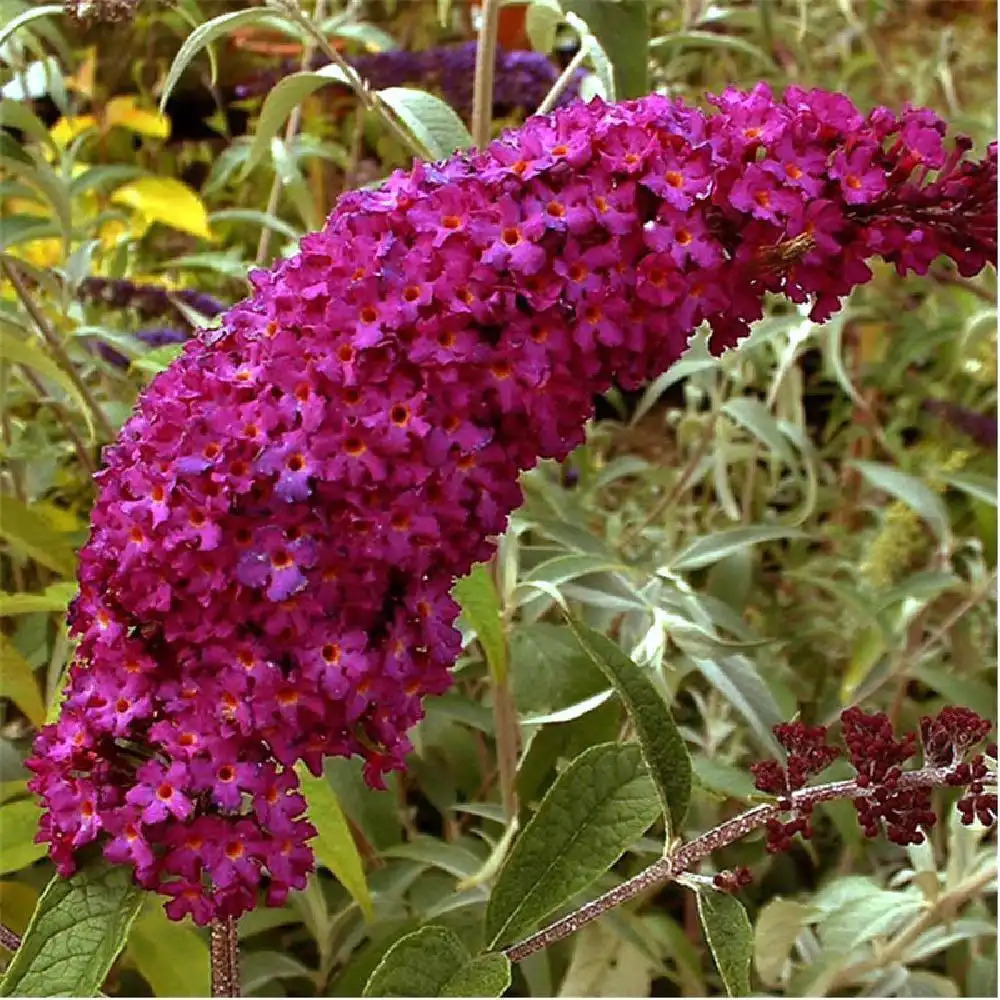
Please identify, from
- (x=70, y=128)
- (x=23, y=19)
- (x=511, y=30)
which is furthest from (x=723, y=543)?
(x=511, y=30)

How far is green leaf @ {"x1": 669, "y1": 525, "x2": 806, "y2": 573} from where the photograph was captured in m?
0.98

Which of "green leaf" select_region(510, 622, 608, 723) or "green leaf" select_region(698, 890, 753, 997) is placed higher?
"green leaf" select_region(698, 890, 753, 997)

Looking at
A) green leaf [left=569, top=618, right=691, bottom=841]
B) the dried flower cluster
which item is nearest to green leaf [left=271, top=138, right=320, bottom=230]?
the dried flower cluster

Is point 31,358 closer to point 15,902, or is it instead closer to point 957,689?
point 15,902

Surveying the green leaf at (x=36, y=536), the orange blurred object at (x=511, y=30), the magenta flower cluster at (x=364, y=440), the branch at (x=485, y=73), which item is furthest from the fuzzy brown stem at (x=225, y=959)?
the orange blurred object at (x=511, y=30)

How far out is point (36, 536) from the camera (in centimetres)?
86

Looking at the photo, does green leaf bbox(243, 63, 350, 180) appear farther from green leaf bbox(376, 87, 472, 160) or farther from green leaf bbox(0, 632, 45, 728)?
green leaf bbox(0, 632, 45, 728)

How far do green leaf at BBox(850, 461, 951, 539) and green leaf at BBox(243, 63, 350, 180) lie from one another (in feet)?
1.91

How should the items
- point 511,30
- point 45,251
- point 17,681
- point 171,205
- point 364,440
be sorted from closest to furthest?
point 364,440 → point 17,681 → point 171,205 → point 45,251 → point 511,30

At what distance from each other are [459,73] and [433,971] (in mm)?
878

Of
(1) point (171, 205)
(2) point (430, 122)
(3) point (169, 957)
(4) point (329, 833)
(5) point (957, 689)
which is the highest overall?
(2) point (430, 122)

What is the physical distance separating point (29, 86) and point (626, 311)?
3.10ft

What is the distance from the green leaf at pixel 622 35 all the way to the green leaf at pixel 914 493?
48 cm

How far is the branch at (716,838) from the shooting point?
20.9 inches
